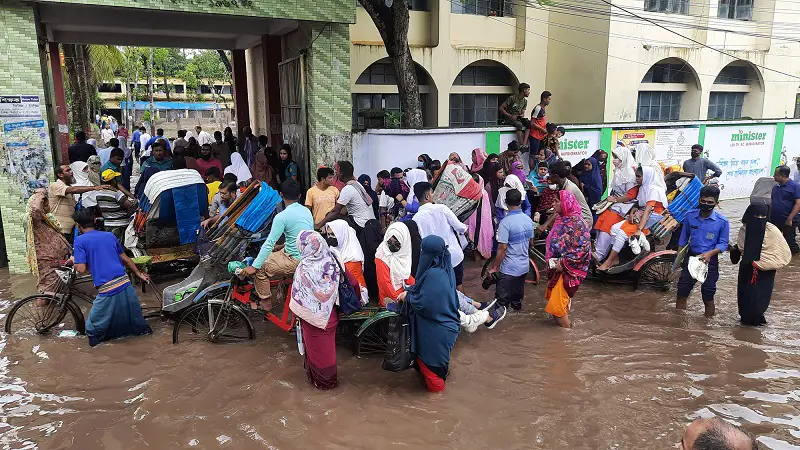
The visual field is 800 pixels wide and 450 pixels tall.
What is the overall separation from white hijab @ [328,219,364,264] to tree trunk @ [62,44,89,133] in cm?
1641

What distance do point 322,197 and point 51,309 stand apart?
3.40 m

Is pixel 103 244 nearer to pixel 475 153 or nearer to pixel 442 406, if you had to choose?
pixel 442 406

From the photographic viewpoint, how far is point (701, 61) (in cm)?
1831

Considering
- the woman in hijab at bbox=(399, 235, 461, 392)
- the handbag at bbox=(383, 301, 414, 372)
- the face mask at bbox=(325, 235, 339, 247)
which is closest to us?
the woman in hijab at bbox=(399, 235, 461, 392)

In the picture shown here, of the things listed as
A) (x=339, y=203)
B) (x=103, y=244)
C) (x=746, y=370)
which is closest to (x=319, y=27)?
(x=339, y=203)

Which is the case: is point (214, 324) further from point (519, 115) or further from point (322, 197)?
point (519, 115)

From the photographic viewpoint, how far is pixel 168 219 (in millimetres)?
7176

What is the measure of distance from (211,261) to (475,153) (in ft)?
17.9

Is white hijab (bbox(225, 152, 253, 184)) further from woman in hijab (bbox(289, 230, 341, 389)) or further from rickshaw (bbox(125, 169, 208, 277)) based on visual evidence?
woman in hijab (bbox(289, 230, 341, 389))

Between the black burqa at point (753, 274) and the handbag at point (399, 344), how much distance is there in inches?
153

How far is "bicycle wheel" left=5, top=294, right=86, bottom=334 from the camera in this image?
5930 mm

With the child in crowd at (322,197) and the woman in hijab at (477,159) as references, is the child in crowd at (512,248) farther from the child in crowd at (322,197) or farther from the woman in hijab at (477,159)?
the woman in hijab at (477,159)

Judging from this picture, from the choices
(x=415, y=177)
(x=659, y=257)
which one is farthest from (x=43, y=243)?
(x=659, y=257)

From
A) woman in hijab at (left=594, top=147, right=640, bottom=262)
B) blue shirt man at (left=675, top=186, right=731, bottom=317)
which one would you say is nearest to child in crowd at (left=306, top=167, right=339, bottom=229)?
woman in hijab at (left=594, top=147, right=640, bottom=262)
